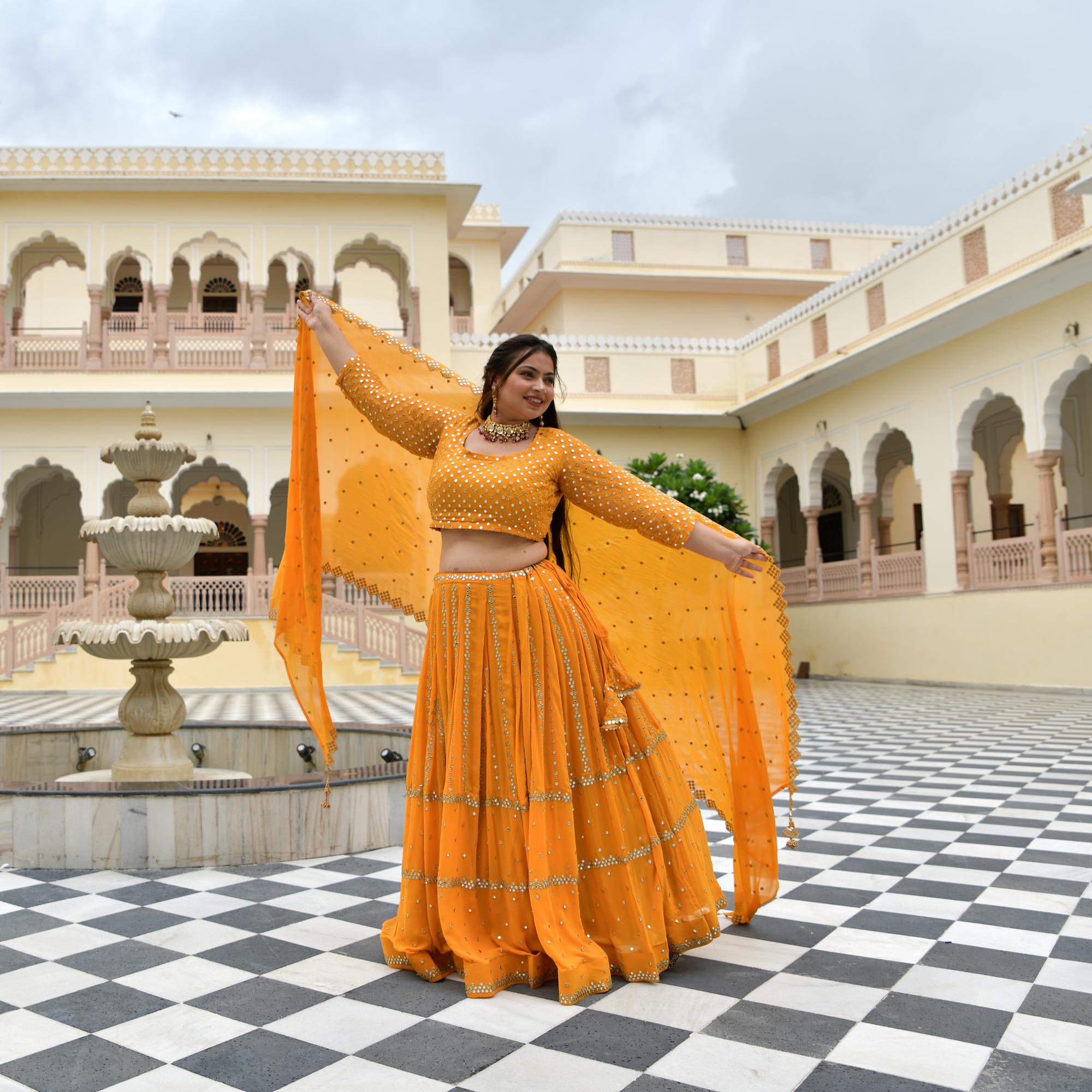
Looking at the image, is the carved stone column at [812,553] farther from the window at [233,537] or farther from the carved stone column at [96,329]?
the carved stone column at [96,329]

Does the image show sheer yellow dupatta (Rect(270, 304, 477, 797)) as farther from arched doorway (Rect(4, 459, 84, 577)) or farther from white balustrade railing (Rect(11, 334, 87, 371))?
arched doorway (Rect(4, 459, 84, 577))

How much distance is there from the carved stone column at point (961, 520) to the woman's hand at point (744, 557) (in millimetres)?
9568

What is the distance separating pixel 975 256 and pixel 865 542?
3857 mm

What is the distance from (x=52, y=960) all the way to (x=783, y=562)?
16.1 metres

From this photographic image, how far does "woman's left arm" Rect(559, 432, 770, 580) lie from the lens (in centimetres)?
217

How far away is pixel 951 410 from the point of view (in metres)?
11.2

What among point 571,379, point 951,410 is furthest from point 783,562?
point 951,410

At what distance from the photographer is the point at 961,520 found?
11.1 meters

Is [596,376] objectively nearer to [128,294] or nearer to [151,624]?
[128,294]

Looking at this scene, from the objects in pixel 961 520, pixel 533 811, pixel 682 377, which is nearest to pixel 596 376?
pixel 682 377

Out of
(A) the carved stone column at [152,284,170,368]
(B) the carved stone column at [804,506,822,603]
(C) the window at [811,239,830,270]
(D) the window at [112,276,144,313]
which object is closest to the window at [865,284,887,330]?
(B) the carved stone column at [804,506,822,603]

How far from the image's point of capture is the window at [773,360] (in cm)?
1401

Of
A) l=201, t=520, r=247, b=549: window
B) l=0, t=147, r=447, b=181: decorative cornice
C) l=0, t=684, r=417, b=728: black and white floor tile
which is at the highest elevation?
l=0, t=147, r=447, b=181: decorative cornice

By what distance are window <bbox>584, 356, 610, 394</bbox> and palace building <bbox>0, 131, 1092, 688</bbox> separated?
0.11 ft
